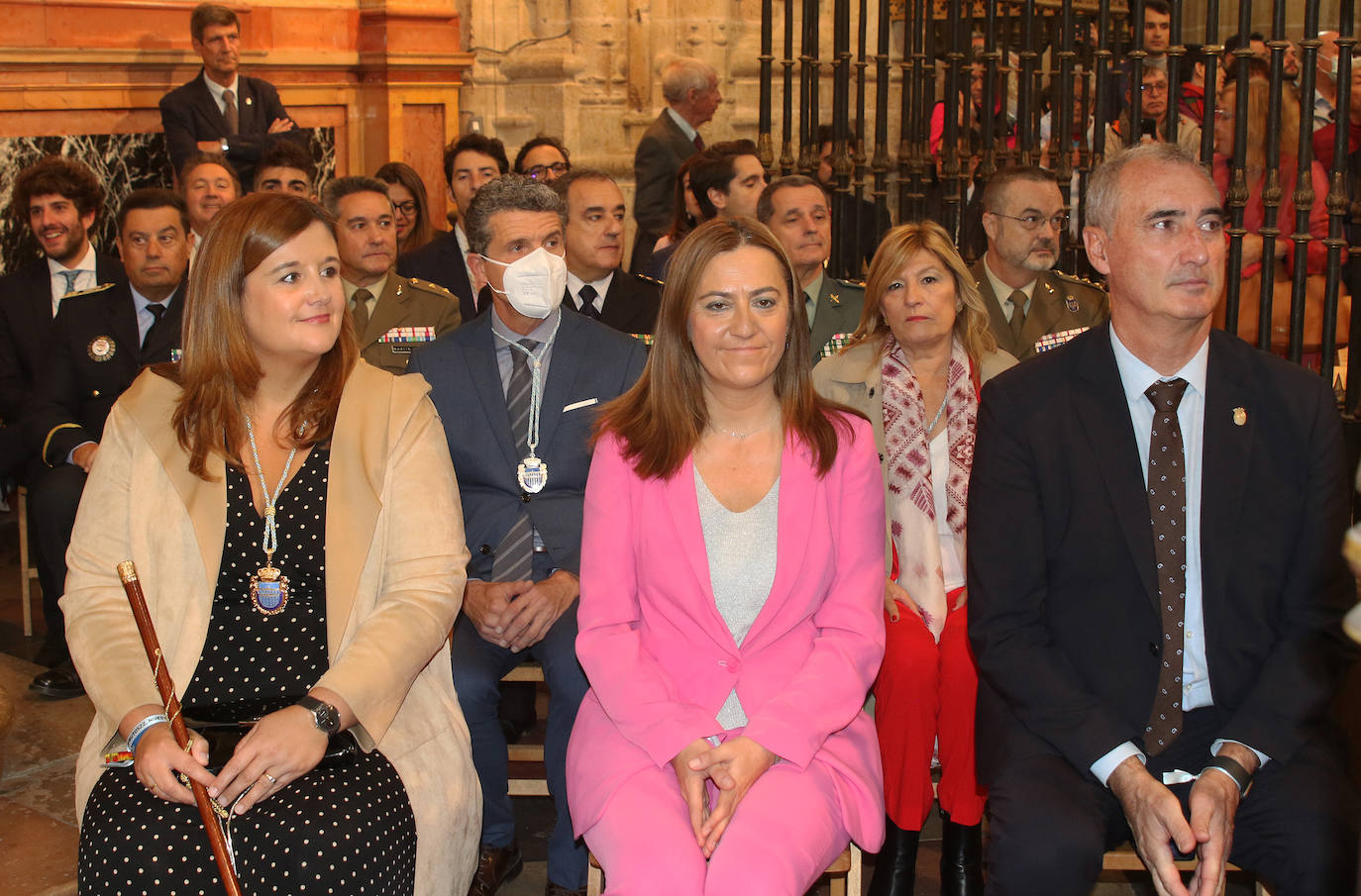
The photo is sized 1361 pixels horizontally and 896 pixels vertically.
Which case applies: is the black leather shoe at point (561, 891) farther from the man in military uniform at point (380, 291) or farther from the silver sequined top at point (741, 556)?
the man in military uniform at point (380, 291)

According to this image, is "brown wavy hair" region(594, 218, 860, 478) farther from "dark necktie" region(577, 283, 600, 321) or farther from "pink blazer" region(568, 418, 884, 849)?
"dark necktie" region(577, 283, 600, 321)

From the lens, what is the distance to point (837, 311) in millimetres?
4441

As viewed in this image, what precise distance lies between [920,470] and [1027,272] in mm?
1214

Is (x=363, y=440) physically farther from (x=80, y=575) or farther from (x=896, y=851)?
(x=896, y=851)

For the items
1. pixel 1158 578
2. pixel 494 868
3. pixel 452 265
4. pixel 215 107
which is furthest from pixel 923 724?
pixel 215 107

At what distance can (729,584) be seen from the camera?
2.80m

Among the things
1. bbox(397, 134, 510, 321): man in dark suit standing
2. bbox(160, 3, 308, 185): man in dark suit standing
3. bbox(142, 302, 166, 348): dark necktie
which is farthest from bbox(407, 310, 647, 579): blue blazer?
bbox(160, 3, 308, 185): man in dark suit standing

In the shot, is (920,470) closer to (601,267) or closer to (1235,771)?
(1235,771)

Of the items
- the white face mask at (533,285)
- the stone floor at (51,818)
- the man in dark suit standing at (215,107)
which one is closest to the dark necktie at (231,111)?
the man in dark suit standing at (215,107)

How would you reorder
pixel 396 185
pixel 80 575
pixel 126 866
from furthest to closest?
pixel 396 185 → pixel 80 575 → pixel 126 866

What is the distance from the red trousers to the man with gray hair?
409 cm

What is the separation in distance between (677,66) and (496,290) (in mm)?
3730

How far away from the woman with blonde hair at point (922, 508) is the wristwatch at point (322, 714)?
1246 millimetres

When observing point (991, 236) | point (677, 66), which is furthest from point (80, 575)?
point (677, 66)
